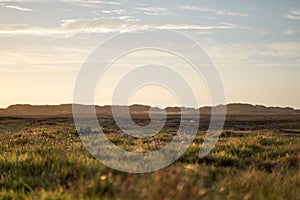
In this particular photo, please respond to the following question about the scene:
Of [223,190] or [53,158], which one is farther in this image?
[53,158]

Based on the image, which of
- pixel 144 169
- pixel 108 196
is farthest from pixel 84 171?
pixel 108 196

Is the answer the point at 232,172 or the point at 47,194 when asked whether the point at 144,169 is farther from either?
the point at 47,194

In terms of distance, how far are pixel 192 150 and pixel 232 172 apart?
148 inches

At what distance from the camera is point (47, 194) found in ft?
18.0

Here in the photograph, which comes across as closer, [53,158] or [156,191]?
[156,191]

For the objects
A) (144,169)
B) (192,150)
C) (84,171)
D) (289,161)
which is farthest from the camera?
(192,150)

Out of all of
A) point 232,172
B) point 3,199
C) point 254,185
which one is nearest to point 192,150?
point 232,172

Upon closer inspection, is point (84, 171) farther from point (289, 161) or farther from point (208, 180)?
point (289, 161)

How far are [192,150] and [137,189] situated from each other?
6418 mm

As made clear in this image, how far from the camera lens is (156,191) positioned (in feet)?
17.2

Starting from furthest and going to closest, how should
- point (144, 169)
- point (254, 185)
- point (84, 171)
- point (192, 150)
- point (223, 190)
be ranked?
point (192, 150)
point (144, 169)
point (84, 171)
point (254, 185)
point (223, 190)

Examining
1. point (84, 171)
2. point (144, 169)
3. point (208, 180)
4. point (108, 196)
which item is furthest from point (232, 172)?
point (108, 196)

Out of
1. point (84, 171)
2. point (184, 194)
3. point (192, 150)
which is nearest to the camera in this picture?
point (184, 194)

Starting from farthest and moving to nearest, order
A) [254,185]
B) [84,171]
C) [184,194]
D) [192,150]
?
[192,150] → [84,171] → [254,185] → [184,194]
